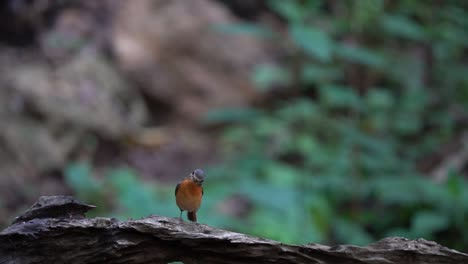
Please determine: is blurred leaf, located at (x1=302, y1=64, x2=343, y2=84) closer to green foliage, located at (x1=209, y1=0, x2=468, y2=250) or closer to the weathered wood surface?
green foliage, located at (x1=209, y1=0, x2=468, y2=250)

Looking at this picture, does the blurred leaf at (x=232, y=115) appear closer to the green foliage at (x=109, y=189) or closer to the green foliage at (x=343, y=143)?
the green foliage at (x=343, y=143)

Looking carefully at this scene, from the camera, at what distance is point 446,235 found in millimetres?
4805

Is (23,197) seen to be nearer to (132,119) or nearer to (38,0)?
(132,119)

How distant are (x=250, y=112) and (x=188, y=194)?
14.7ft

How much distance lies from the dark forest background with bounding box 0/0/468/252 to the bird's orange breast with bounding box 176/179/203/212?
159cm

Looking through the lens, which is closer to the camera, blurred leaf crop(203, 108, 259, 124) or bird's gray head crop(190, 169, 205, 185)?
bird's gray head crop(190, 169, 205, 185)

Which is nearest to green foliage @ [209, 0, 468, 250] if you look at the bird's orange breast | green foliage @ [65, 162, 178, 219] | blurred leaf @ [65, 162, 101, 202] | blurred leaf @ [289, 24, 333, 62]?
blurred leaf @ [289, 24, 333, 62]

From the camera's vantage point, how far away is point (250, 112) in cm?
650

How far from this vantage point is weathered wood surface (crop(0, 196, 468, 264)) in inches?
69.9

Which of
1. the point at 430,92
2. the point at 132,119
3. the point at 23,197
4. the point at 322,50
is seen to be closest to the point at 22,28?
the point at 132,119

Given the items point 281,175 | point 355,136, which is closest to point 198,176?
point 355,136

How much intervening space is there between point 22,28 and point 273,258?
547 centimetres

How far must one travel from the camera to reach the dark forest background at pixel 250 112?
15.7 feet

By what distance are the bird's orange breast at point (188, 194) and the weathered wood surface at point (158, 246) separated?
20 cm
